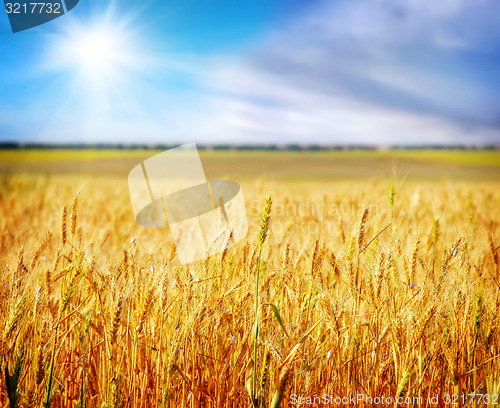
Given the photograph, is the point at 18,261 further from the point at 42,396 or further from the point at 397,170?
the point at 397,170

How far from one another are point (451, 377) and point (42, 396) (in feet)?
6.04

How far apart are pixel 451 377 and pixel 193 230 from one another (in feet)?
5.66

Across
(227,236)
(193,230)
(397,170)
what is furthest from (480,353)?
(193,230)

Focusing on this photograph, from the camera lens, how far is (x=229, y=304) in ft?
5.97

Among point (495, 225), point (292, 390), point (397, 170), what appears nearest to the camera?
point (292, 390)

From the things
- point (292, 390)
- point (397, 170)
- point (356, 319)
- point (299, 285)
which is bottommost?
point (292, 390)

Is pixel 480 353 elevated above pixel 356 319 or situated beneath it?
situated beneath

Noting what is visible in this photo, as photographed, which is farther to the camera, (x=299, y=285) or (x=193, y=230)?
(x=193, y=230)

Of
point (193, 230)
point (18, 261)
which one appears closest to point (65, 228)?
point (18, 261)

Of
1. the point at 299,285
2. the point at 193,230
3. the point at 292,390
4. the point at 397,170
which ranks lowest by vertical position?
the point at 292,390

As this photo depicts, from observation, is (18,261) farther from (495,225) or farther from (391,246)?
(495,225)

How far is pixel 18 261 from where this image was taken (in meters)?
1.72

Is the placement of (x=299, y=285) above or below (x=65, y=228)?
below

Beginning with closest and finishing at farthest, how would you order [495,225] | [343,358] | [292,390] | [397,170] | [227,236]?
[292,390]
[343,358]
[227,236]
[397,170]
[495,225]
